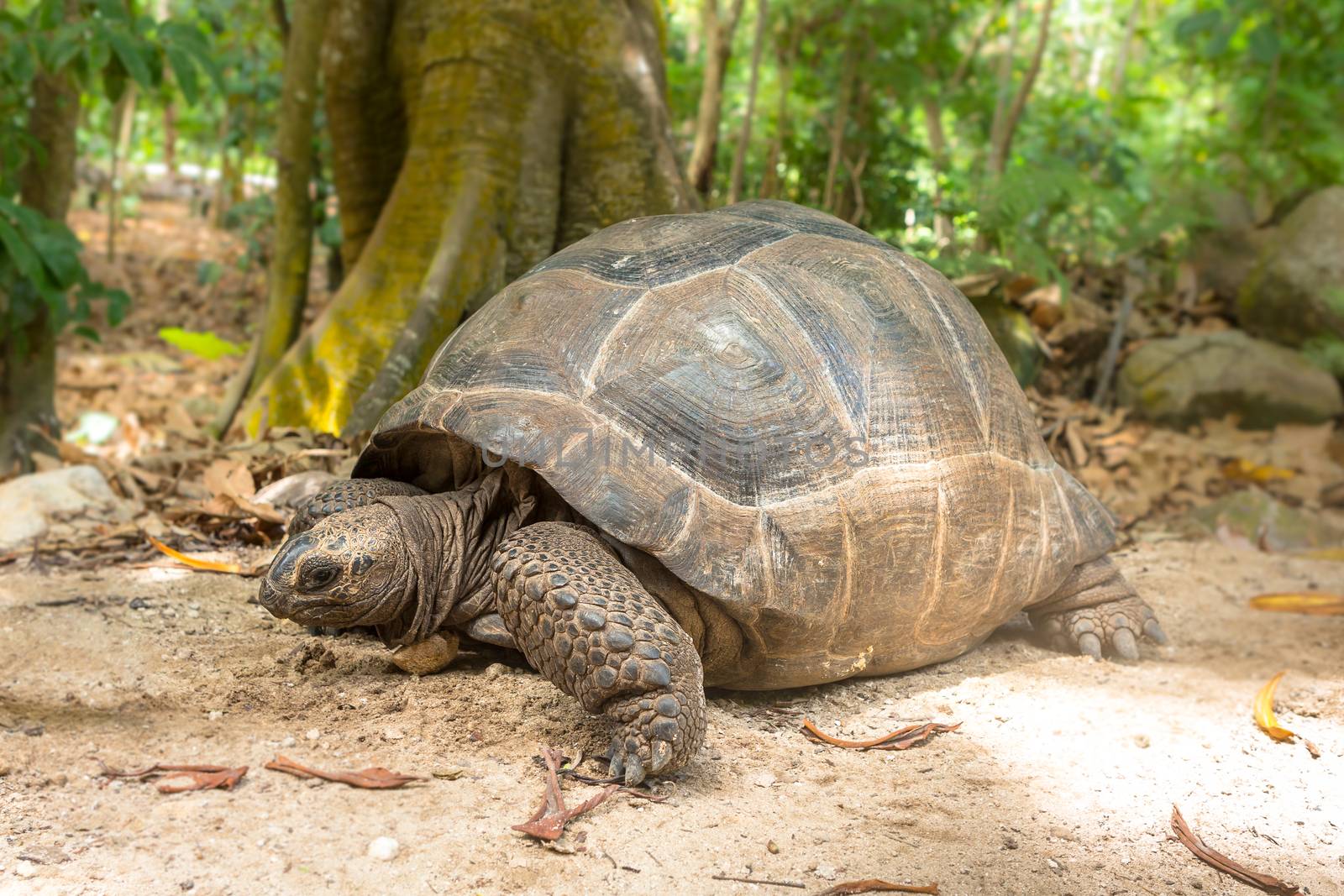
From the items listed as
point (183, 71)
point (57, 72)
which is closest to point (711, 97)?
point (183, 71)

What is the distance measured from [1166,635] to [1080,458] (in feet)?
7.33

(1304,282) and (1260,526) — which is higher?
(1304,282)

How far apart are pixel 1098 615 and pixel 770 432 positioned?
59.5 inches

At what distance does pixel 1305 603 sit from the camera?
4.01 m

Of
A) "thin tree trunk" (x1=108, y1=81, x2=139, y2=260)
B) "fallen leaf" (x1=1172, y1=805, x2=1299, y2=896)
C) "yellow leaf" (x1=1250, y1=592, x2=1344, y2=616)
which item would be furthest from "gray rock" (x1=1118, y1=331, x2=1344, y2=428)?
"thin tree trunk" (x1=108, y1=81, x2=139, y2=260)

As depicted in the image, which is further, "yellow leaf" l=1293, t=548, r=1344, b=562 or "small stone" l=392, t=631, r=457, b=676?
"yellow leaf" l=1293, t=548, r=1344, b=562

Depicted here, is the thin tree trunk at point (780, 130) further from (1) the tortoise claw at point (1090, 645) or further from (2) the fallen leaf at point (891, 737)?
(2) the fallen leaf at point (891, 737)

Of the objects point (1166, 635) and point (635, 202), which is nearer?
point (1166, 635)

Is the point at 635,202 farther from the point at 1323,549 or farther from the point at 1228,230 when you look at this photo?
the point at 1228,230

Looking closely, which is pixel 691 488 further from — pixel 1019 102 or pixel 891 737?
pixel 1019 102

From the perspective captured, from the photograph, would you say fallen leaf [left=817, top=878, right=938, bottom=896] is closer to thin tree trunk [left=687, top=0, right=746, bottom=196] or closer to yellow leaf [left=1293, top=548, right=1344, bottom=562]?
yellow leaf [left=1293, top=548, right=1344, bottom=562]

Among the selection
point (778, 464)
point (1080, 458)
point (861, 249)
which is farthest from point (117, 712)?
point (1080, 458)

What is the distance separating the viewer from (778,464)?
8.70 ft

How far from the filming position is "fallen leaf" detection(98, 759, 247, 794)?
2.06 m
